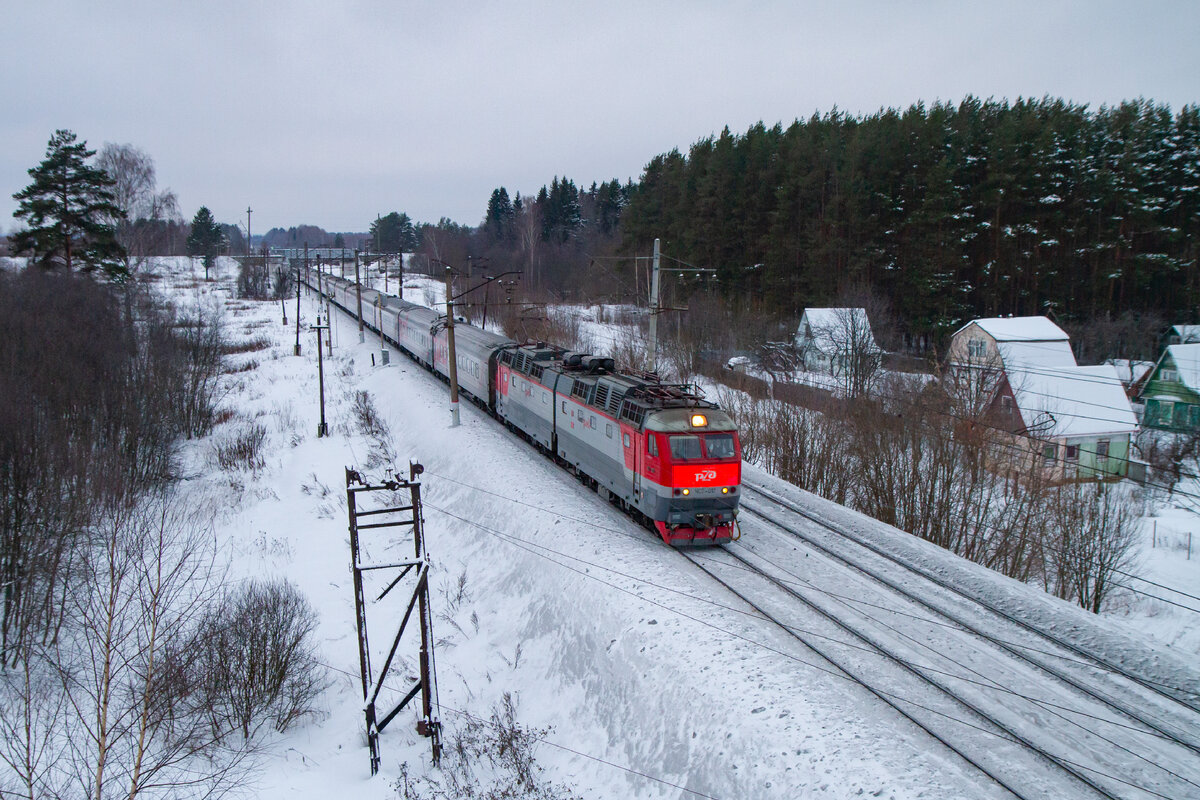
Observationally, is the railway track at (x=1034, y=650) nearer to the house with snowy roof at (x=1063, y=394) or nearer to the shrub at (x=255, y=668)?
A: the shrub at (x=255, y=668)

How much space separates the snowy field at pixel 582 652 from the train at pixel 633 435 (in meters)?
0.90

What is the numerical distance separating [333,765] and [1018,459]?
71.4 feet

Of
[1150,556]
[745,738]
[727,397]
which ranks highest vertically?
[727,397]

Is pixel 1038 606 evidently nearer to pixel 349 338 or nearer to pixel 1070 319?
pixel 1070 319

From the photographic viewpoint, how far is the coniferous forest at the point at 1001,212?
4019 cm

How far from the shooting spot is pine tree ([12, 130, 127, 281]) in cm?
3444

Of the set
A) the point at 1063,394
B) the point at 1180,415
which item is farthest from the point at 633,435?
the point at 1180,415

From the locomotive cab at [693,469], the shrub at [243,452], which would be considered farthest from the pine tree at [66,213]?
the locomotive cab at [693,469]

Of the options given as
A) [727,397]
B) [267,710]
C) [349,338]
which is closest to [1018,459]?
[727,397]

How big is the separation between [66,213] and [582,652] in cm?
3789

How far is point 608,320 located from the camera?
60781 mm

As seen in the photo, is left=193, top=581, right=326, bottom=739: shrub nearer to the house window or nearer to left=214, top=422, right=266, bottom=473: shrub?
left=214, top=422, right=266, bottom=473: shrub

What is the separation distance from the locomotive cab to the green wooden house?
31.5 meters

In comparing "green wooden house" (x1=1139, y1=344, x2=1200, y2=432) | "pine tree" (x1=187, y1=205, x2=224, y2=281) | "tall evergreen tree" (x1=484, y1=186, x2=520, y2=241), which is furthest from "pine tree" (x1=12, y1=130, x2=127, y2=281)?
"tall evergreen tree" (x1=484, y1=186, x2=520, y2=241)
